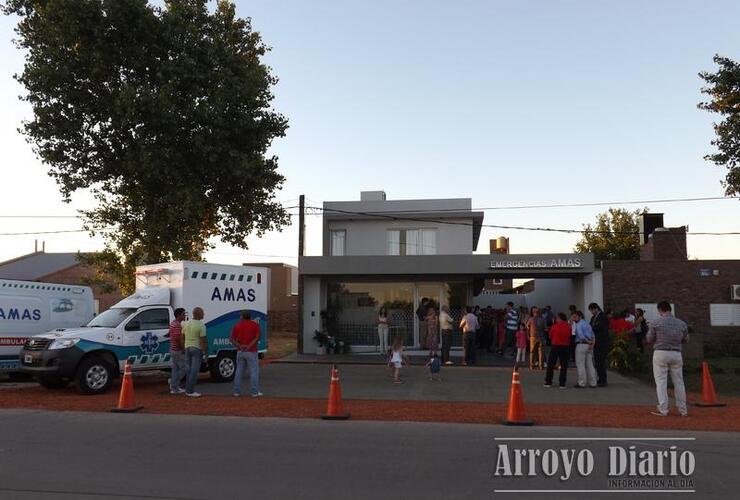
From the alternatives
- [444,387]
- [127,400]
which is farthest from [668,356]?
[127,400]

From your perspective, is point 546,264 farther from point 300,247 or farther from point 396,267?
point 300,247

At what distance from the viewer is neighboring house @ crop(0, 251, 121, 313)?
49406mm

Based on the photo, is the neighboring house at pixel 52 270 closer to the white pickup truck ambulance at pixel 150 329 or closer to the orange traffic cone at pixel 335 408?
the white pickup truck ambulance at pixel 150 329

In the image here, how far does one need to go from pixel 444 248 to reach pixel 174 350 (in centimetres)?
1500

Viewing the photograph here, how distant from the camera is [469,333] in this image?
63.5 ft

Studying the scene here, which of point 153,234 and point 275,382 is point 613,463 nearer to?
point 275,382

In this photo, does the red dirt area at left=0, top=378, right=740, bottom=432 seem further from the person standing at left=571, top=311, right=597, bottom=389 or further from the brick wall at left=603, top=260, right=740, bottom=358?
the brick wall at left=603, top=260, right=740, bottom=358

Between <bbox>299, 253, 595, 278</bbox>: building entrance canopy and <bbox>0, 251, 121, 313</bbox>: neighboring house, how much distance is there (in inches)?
1141

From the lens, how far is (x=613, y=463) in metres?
7.30

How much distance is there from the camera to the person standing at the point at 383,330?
23.0m

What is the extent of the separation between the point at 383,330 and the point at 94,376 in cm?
1167

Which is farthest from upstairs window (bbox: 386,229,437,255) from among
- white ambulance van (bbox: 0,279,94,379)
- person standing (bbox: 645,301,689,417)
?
person standing (bbox: 645,301,689,417)

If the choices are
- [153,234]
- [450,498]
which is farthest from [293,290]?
[450,498]

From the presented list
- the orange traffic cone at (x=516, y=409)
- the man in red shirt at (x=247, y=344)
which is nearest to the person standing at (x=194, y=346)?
the man in red shirt at (x=247, y=344)
